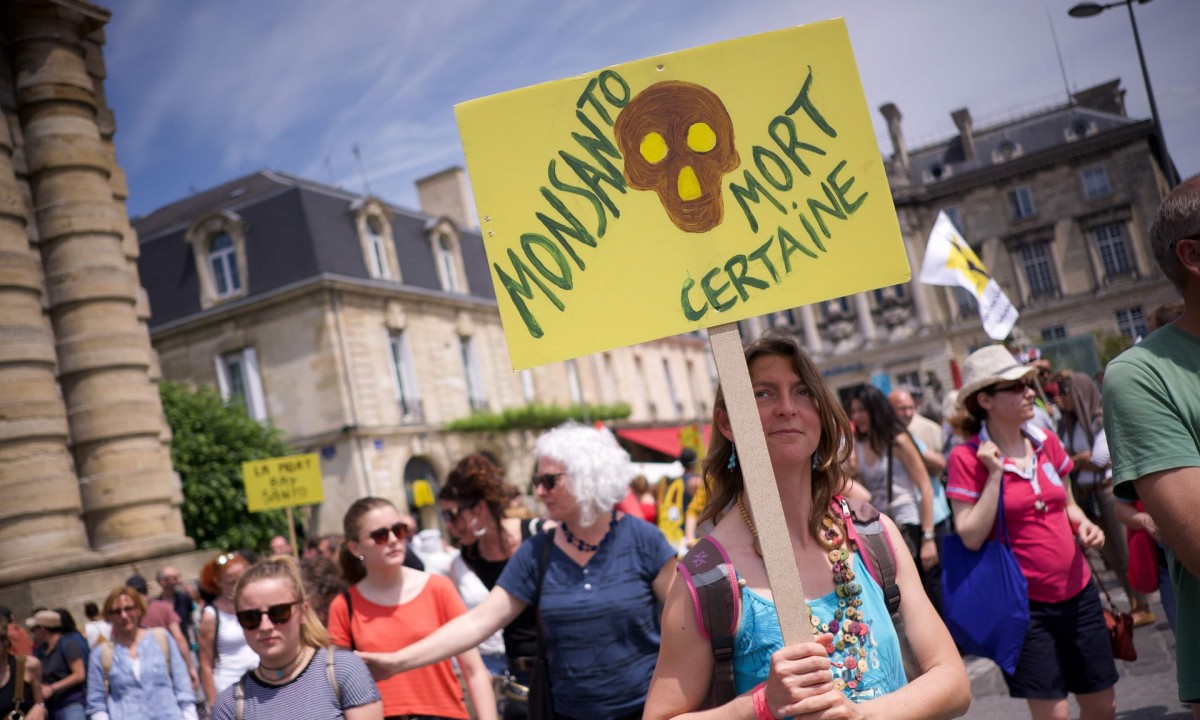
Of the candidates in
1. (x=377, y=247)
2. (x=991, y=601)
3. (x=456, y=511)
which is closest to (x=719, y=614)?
(x=991, y=601)

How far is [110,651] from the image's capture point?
21.2 ft

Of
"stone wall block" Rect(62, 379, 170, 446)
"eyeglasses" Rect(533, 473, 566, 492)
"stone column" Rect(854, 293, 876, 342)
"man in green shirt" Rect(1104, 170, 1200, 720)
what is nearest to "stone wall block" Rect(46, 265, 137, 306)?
"stone wall block" Rect(62, 379, 170, 446)

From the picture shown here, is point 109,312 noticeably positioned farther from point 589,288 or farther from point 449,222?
point 449,222

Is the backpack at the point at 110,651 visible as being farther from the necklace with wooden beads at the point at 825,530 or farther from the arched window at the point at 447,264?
the arched window at the point at 447,264

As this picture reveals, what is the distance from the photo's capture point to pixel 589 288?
2365 millimetres

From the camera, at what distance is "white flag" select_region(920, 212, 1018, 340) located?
8258 mm

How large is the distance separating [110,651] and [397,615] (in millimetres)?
3354

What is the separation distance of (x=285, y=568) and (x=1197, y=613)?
2618 mm

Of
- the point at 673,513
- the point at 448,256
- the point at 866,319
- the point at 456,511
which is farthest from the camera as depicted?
the point at 866,319

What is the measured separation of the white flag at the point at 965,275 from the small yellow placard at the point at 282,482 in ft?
25.6

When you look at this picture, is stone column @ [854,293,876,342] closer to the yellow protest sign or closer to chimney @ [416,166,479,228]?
chimney @ [416,166,479,228]

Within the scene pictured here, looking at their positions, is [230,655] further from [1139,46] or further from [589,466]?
[1139,46]

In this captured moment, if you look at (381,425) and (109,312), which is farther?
(381,425)

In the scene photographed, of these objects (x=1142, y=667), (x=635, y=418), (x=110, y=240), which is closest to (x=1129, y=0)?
(x=1142, y=667)
